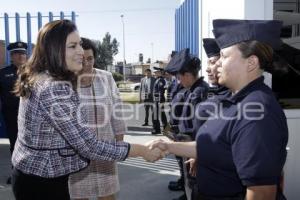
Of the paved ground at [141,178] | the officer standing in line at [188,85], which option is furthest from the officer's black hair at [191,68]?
the paved ground at [141,178]

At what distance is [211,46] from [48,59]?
1511 mm

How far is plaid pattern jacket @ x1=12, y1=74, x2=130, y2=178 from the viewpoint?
2.02 meters

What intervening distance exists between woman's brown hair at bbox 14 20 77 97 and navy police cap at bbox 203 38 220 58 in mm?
1347

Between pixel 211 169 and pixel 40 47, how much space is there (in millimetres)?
1125

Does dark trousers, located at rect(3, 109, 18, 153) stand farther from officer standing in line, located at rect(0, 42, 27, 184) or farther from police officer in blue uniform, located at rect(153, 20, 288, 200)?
police officer in blue uniform, located at rect(153, 20, 288, 200)

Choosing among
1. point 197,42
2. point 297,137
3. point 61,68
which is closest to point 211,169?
point 61,68

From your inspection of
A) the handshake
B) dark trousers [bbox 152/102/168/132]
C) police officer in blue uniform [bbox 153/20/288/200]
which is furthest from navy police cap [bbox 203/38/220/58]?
dark trousers [bbox 152/102/168/132]

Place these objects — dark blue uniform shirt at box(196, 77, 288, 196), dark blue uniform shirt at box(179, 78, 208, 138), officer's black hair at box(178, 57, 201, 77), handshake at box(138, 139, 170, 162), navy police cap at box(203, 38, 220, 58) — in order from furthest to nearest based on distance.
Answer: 1. officer's black hair at box(178, 57, 201, 77)
2. dark blue uniform shirt at box(179, 78, 208, 138)
3. navy police cap at box(203, 38, 220, 58)
4. handshake at box(138, 139, 170, 162)
5. dark blue uniform shirt at box(196, 77, 288, 196)

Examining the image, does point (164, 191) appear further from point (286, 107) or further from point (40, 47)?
point (40, 47)

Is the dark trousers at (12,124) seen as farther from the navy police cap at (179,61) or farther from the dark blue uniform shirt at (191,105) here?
the dark blue uniform shirt at (191,105)

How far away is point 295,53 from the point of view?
6.33 metres

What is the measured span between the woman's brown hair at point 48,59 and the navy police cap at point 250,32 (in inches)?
33.8

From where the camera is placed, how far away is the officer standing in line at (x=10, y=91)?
5.16 meters

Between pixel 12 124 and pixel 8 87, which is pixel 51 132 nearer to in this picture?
pixel 12 124
